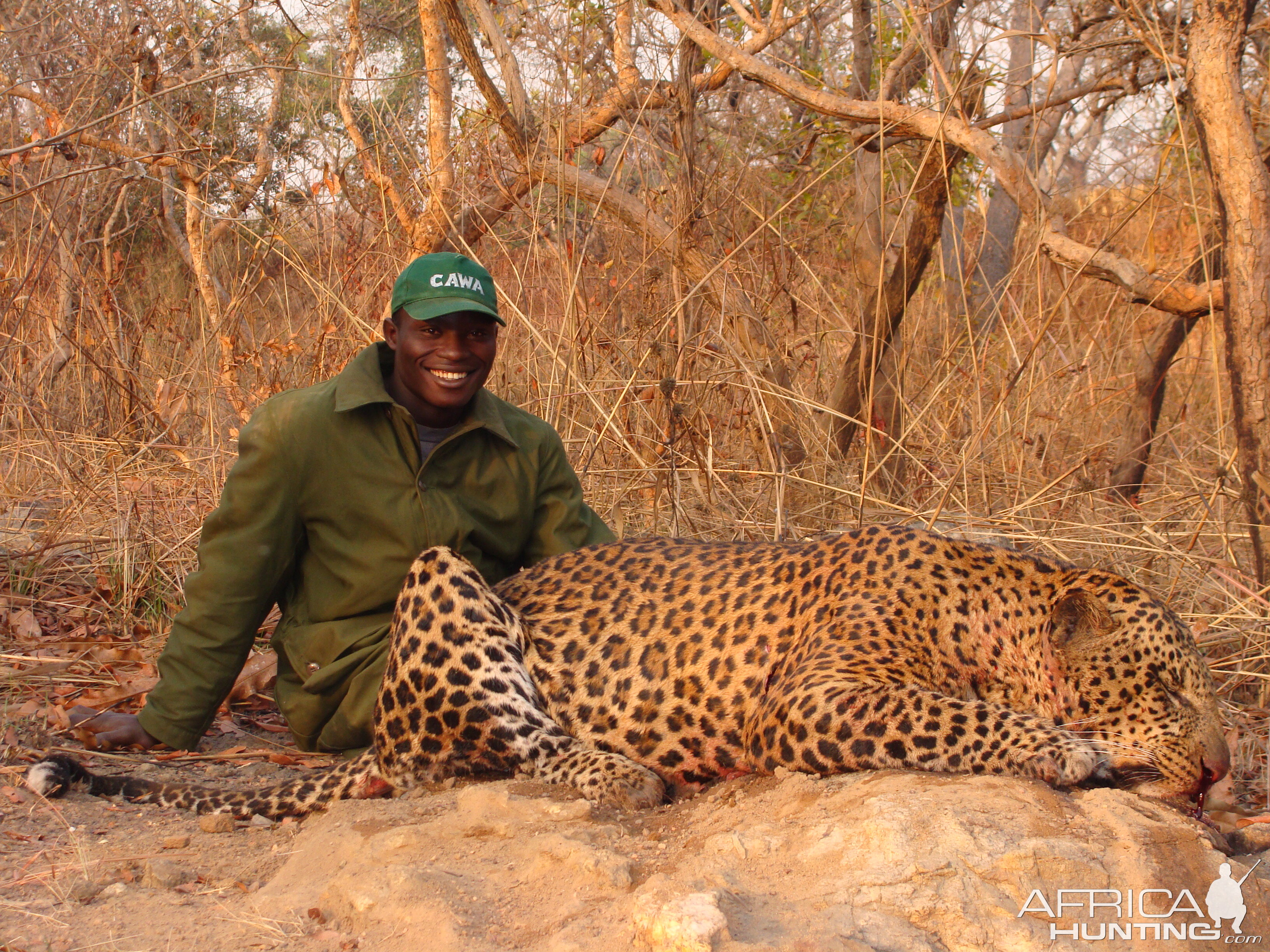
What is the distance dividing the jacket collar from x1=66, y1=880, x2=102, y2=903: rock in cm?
156

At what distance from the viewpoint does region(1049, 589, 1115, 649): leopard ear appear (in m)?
3.01

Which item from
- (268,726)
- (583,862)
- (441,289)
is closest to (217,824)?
(583,862)

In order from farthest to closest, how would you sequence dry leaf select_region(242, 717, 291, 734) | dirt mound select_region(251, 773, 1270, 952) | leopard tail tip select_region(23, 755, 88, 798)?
dry leaf select_region(242, 717, 291, 734), leopard tail tip select_region(23, 755, 88, 798), dirt mound select_region(251, 773, 1270, 952)

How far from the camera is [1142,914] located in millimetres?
2289

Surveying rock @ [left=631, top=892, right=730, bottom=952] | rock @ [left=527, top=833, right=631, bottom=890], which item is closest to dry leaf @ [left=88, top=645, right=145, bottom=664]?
rock @ [left=527, top=833, right=631, bottom=890]

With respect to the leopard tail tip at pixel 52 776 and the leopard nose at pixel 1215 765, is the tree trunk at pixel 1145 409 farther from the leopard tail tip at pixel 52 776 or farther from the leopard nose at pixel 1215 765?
the leopard tail tip at pixel 52 776

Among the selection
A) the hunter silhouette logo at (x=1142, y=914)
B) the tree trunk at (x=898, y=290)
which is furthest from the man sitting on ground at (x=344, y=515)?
the tree trunk at (x=898, y=290)

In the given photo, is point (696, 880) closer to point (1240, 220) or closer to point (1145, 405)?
point (1240, 220)

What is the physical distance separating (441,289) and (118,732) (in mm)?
1819

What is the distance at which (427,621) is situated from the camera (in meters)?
3.31

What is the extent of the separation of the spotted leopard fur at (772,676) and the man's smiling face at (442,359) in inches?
25.2

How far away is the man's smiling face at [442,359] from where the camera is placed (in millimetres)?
3719

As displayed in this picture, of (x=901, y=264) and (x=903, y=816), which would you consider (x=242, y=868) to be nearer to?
(x=903, y=816)

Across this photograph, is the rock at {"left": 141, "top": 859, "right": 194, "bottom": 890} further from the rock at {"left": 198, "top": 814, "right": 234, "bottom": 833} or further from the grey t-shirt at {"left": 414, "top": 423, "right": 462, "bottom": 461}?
the grey t-shirt at {"left": 414, "top": 423, "right": 462, "bottom": 461}
